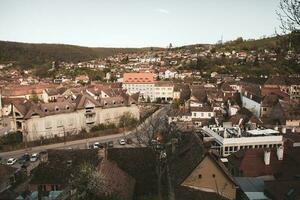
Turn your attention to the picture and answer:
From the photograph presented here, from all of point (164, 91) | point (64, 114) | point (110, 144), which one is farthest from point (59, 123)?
point (164, 91)

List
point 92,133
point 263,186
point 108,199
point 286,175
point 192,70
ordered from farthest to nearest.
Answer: point 192,70, point 92,133, point 286,175, point 263,186, point 108,199

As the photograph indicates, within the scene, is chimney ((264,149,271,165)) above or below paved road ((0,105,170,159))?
above

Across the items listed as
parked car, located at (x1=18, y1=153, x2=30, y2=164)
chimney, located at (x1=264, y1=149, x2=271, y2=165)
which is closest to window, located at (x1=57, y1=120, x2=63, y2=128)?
parked car, located at (x1=18, y1=153, x2=30, y2=164)

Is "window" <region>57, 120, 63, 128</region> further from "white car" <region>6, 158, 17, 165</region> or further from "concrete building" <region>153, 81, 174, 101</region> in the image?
"concrete building" <region>153, 81, 174, 101</region>

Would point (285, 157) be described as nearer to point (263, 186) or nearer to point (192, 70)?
point (263, 186)

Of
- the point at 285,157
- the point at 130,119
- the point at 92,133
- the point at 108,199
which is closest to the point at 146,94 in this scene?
the point at 130,119

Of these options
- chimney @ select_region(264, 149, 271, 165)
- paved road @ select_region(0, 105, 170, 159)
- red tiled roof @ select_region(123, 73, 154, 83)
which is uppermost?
chimney @ select_region(264, 149, 271, 165)

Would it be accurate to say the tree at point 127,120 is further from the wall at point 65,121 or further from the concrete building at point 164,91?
the concrete building at point 164,91

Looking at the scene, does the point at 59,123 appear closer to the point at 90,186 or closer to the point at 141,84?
the point at 90,186

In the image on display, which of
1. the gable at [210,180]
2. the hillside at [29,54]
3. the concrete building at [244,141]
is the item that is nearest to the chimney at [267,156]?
the concrete building at [244,141]

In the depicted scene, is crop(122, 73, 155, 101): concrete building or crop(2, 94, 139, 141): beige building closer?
crop(2, 94, 139, 141): beige building

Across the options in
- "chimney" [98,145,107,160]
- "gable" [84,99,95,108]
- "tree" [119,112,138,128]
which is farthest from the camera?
"tree" [119,112,138,128]
